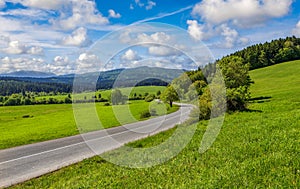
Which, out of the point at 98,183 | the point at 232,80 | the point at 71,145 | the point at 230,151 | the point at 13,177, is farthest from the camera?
the point at 232,80

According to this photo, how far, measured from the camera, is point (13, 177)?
14547mm

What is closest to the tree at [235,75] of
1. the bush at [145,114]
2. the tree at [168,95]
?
the tree at [168,95]

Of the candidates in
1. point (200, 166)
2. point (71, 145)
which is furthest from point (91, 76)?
point (71, 145)

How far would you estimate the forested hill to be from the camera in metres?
147

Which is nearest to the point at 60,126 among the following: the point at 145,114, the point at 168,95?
the point at 145,114

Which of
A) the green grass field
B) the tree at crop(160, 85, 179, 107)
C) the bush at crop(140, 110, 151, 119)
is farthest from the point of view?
the bush at crop(140, 110, 151, 119)

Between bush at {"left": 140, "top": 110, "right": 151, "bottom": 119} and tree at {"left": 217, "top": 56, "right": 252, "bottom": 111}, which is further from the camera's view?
tree at {"left": 217, "top": 56, "right": 252, "bottom": 111}

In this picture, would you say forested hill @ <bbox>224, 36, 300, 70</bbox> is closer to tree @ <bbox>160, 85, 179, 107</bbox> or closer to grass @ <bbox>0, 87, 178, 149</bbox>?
tree @ <bbox>160, 85, 179, 107</bbox>

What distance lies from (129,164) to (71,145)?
11757 mm

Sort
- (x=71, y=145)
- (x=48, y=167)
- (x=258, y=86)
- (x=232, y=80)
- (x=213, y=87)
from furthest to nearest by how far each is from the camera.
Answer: (x=258, y=86), (x=232, y=80), (x=213, y=87), (x=71, y=145), (x=48, y=167)

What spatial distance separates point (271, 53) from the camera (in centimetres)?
15162

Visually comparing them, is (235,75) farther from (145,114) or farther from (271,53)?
(271,53)

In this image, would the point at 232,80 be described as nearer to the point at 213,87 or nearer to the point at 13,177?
the point at 213,87

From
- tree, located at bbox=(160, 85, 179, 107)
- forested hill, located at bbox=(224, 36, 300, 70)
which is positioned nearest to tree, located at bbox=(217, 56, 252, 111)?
tree, located at bbox=(160, 85, 179, 107)
